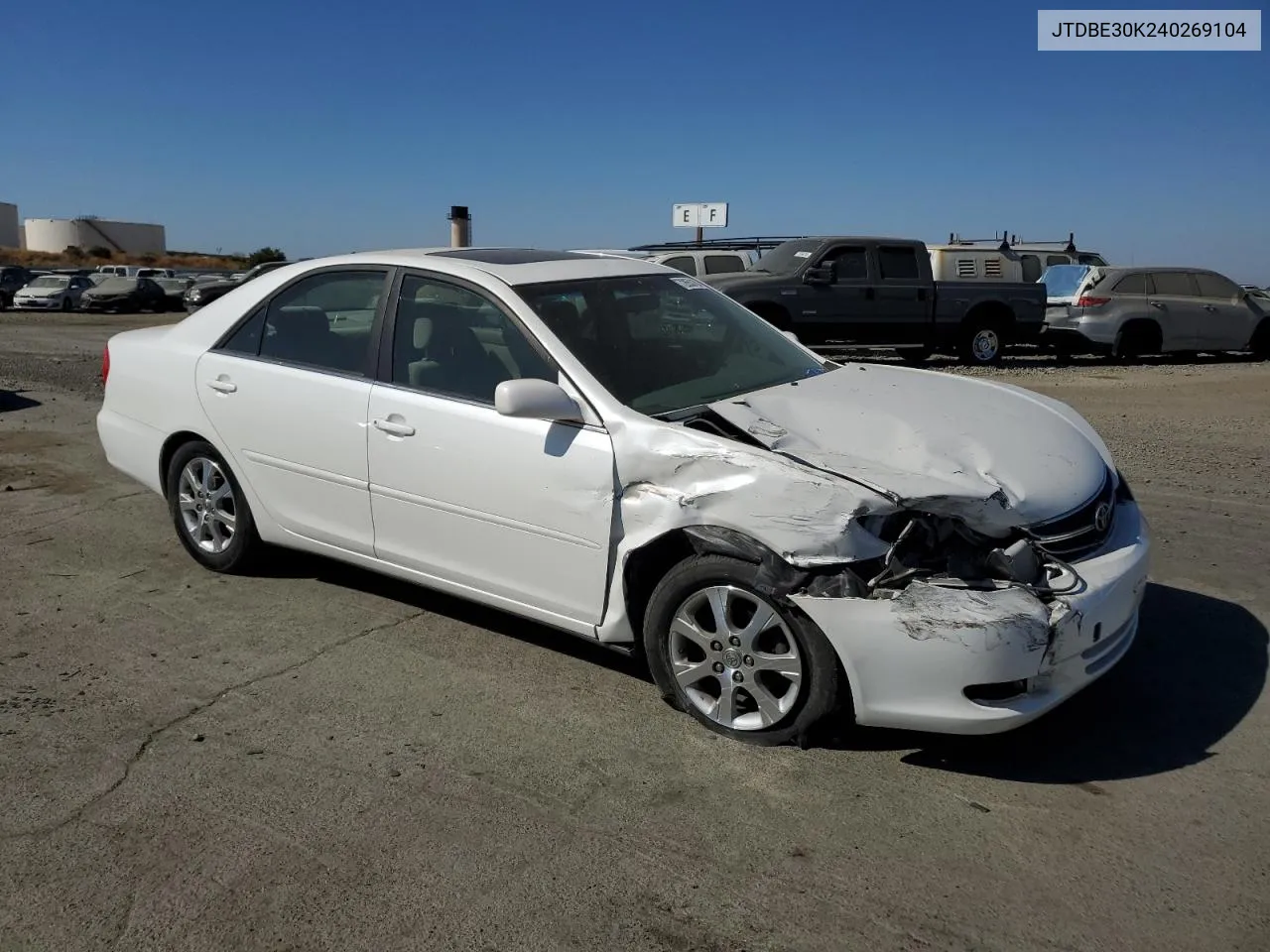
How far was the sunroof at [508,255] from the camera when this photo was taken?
4.73 metres

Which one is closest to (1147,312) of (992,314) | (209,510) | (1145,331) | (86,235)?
(1145,331)

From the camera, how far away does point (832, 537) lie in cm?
333

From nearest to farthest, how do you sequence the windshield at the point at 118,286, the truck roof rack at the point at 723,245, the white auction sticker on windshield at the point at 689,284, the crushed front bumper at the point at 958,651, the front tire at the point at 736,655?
the crushed front bumper at the point at 958,651
the front tire at the point at 736,655
the white auction sticker on windshield at the point at 689,284
the truck roof rack at the point at 723,245
the windshield at the point at 118,286

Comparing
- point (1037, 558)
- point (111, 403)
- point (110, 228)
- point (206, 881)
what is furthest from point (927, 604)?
point (110, 228)

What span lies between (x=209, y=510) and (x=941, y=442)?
3545mm

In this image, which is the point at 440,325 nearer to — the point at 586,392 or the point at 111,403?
the point at 586,392

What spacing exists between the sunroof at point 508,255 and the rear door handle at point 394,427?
2.64ft

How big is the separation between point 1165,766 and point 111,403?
5.22 m

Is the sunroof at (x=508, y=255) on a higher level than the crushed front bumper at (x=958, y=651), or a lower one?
higher

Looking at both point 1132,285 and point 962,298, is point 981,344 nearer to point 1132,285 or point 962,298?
point 962,298

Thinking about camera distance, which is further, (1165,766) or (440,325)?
(440,325)

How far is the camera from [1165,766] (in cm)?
350

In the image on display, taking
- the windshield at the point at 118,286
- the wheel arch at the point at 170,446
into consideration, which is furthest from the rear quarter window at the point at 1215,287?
the windshield at the point at 118,286

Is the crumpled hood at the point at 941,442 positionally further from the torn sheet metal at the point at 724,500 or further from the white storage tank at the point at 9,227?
the white storage tank at the point at 9,227
